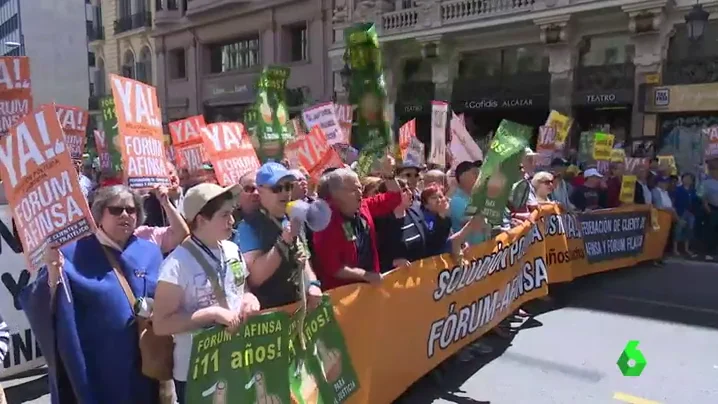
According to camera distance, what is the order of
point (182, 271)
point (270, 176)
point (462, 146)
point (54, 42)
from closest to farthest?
point (182, 271) → point (270, 176) → point (462, 146) → point (54, 42)

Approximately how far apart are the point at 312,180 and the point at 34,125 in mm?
4048

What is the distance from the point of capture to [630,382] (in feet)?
17.0

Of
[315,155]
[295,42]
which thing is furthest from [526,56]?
[315,155]

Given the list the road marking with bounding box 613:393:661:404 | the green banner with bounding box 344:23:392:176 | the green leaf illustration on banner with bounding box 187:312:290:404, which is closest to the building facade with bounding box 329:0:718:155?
the green banner with bounding box 344:23:392:176

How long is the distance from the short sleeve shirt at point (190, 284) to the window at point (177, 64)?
31.4m

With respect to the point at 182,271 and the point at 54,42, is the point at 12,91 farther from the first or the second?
the point at 54,42

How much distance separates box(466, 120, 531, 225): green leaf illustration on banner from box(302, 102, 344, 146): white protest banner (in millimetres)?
3913

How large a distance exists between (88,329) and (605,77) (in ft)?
53.1

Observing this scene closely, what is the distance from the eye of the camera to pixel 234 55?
29.4m

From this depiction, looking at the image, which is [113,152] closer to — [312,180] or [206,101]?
[312,180]

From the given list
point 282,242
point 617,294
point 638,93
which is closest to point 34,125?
point 282,242

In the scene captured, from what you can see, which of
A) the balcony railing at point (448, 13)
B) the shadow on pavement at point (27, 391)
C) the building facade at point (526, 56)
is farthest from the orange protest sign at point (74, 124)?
the balcony railing at point (448, 13)

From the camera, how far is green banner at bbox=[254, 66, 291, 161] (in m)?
8.94

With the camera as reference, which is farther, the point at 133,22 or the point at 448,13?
the point at 133,22
